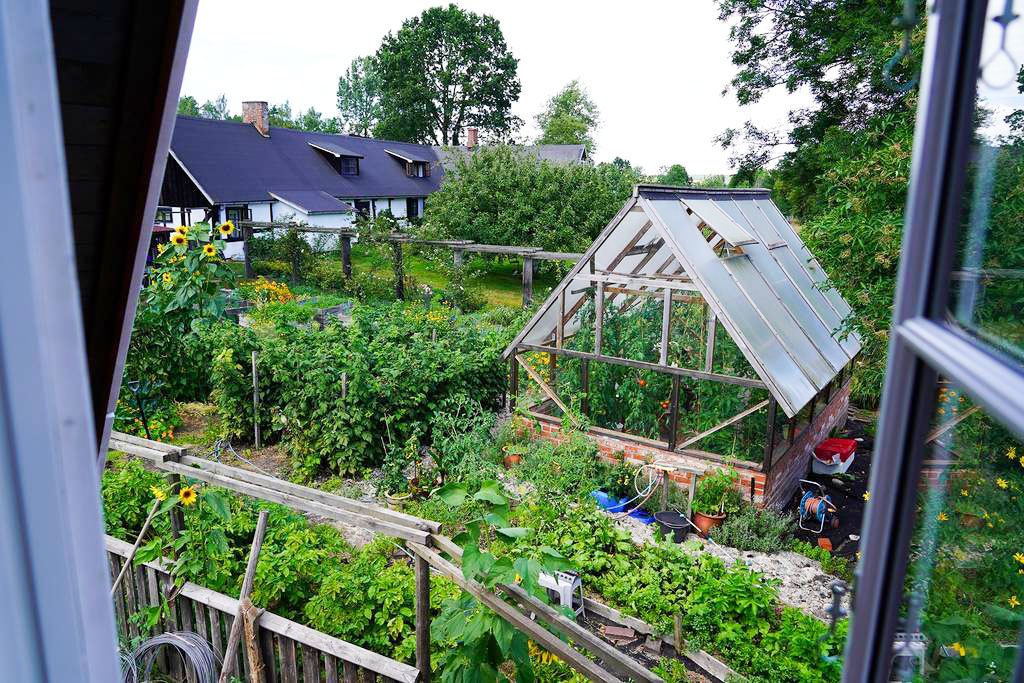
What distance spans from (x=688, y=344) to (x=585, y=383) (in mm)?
1065

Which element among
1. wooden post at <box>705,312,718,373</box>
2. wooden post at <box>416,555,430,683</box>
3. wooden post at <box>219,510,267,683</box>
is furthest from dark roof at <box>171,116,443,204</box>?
wooden post at <box>416,555,430,683</box>

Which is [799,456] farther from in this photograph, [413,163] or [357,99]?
[357,99]

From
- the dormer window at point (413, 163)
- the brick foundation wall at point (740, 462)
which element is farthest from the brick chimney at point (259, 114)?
the brick foundation wall at point (740, 462)

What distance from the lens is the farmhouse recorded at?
63.9 ft

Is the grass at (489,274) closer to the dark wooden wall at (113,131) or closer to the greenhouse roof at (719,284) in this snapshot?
the greenhouse roof at (719,284)

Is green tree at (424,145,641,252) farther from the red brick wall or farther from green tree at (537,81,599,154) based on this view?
green tree at (537,81,599,154)

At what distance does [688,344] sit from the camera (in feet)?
20.0

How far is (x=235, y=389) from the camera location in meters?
6.89

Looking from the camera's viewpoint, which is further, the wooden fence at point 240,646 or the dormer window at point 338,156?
the dormer window at point 338,156

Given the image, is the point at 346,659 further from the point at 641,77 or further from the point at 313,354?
the point at 641,77

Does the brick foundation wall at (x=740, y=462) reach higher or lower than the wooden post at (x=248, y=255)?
lower

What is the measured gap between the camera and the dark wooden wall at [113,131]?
0.87m

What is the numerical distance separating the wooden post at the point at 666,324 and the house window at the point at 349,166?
72.4 feet

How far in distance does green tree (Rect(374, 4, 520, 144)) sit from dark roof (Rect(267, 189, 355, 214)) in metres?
17.4
